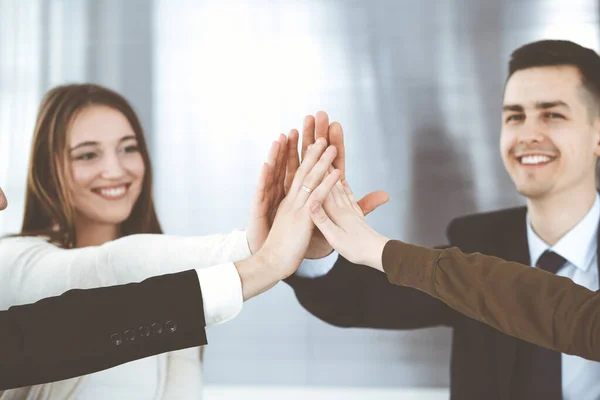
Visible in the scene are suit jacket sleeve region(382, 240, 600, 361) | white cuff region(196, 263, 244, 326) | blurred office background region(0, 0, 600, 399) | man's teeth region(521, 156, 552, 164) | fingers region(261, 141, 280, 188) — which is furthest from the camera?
blurred office background region(0, 0, 600, 399)

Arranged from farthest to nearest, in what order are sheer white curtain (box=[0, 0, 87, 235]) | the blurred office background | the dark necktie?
sheer white curtain (box=[0, 0, 87, 235]) < the blurred office background < the dark necktie

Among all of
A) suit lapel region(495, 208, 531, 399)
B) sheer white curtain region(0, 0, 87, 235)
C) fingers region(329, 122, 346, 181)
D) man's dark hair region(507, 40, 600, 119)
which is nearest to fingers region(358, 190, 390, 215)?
fingers region(329, 122, 346, 181)

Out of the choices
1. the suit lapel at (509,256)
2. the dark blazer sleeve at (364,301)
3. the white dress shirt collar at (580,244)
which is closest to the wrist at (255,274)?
the dark blazer sleeve at (364,301)

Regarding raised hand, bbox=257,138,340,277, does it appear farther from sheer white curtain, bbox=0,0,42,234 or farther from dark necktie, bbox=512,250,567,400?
sheer white curtain, bbox=0,0,42,234

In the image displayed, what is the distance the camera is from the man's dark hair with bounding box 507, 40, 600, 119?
1.61 meters

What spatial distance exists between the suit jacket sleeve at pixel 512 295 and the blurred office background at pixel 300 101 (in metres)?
0.70

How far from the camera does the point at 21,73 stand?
201 cm

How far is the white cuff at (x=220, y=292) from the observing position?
1119 mm

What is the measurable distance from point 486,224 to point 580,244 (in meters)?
0.23

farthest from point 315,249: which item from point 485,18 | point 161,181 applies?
point 485,18

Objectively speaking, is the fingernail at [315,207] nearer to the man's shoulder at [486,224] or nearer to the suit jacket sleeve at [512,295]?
the suit jacket sleeve at [512,295]

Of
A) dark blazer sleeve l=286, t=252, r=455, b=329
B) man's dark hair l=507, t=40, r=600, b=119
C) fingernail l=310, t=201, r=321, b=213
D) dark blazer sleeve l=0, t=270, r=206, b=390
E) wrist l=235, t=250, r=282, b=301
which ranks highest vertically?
man's dark hair l=507, t=40, r=600, b=119

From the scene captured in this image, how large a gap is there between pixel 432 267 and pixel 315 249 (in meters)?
0.46

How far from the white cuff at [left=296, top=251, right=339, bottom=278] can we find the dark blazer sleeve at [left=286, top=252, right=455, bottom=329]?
0.01 metres
